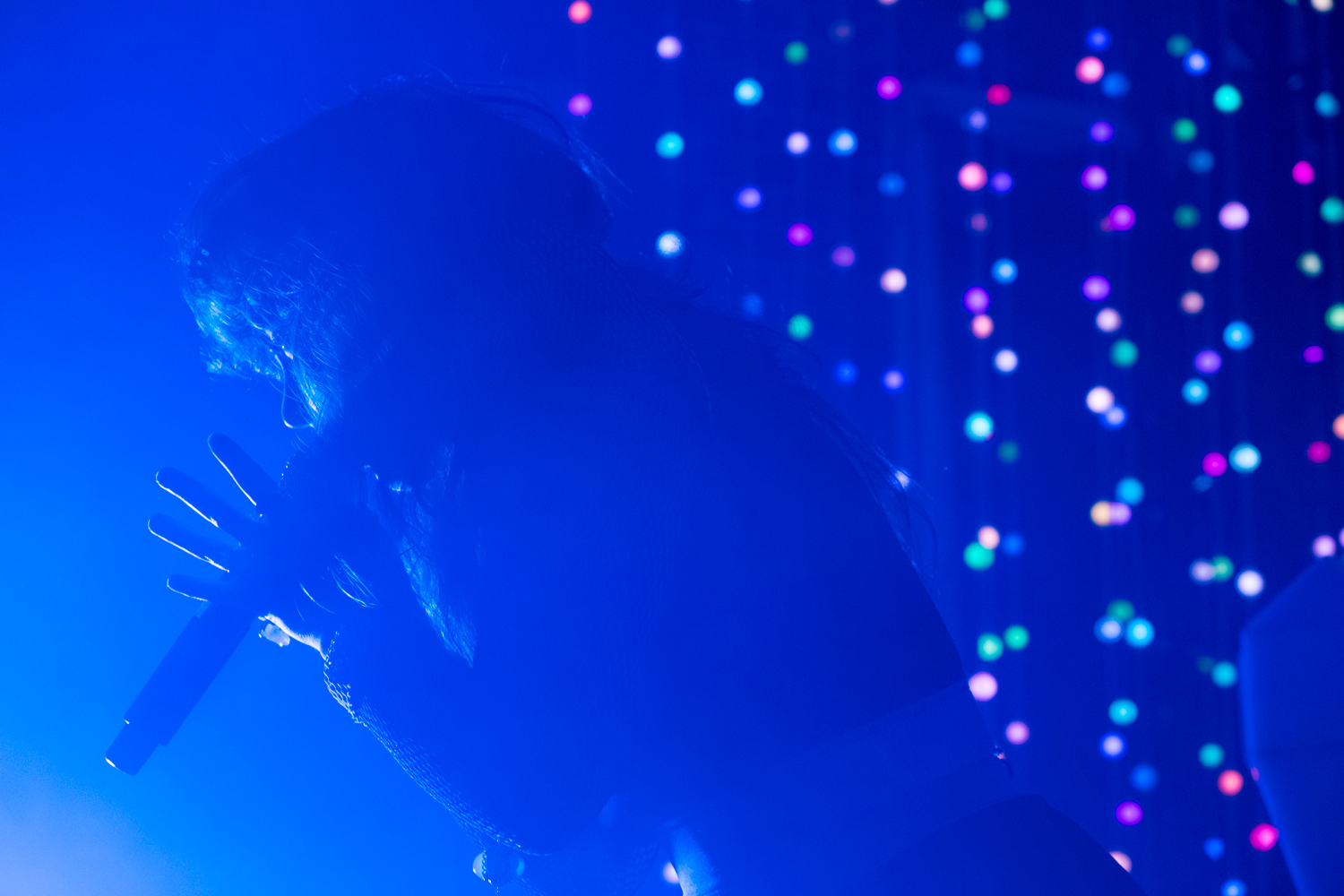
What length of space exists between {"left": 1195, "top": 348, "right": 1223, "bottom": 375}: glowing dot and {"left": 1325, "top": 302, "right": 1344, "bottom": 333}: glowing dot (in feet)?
0.74

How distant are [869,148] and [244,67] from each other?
94 centimetres

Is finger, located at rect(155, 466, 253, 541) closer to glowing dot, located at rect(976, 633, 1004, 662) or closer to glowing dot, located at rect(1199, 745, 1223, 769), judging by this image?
glowing dot, located at rect(976, 633, 1004, 662)

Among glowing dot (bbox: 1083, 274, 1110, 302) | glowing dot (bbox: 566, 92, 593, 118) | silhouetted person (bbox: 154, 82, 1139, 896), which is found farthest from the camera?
glowing dot (bbox: 1083, 274, 1110, 302)

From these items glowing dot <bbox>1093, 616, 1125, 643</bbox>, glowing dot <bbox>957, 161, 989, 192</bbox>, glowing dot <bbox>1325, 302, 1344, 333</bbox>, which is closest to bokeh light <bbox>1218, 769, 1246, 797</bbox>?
glowing dot <bbox>1093, 616, 1125, 643</bbox>

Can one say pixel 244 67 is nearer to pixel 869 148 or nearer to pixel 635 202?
pixel 635 202

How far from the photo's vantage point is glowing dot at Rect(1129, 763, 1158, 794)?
4.07 ft

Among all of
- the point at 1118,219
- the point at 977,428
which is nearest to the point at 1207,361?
the point at 1118,219

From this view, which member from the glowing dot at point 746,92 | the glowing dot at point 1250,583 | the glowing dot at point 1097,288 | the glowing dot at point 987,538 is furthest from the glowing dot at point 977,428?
the glowing dot at point 746,92

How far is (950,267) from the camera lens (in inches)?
49.7

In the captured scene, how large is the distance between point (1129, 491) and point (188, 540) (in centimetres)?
130

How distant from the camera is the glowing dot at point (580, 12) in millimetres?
1177

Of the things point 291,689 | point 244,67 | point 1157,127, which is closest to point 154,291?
point 244,67

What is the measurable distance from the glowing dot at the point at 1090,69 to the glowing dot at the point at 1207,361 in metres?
0.48

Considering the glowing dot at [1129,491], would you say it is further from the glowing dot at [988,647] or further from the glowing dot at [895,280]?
the glowing dot at [895,280]
